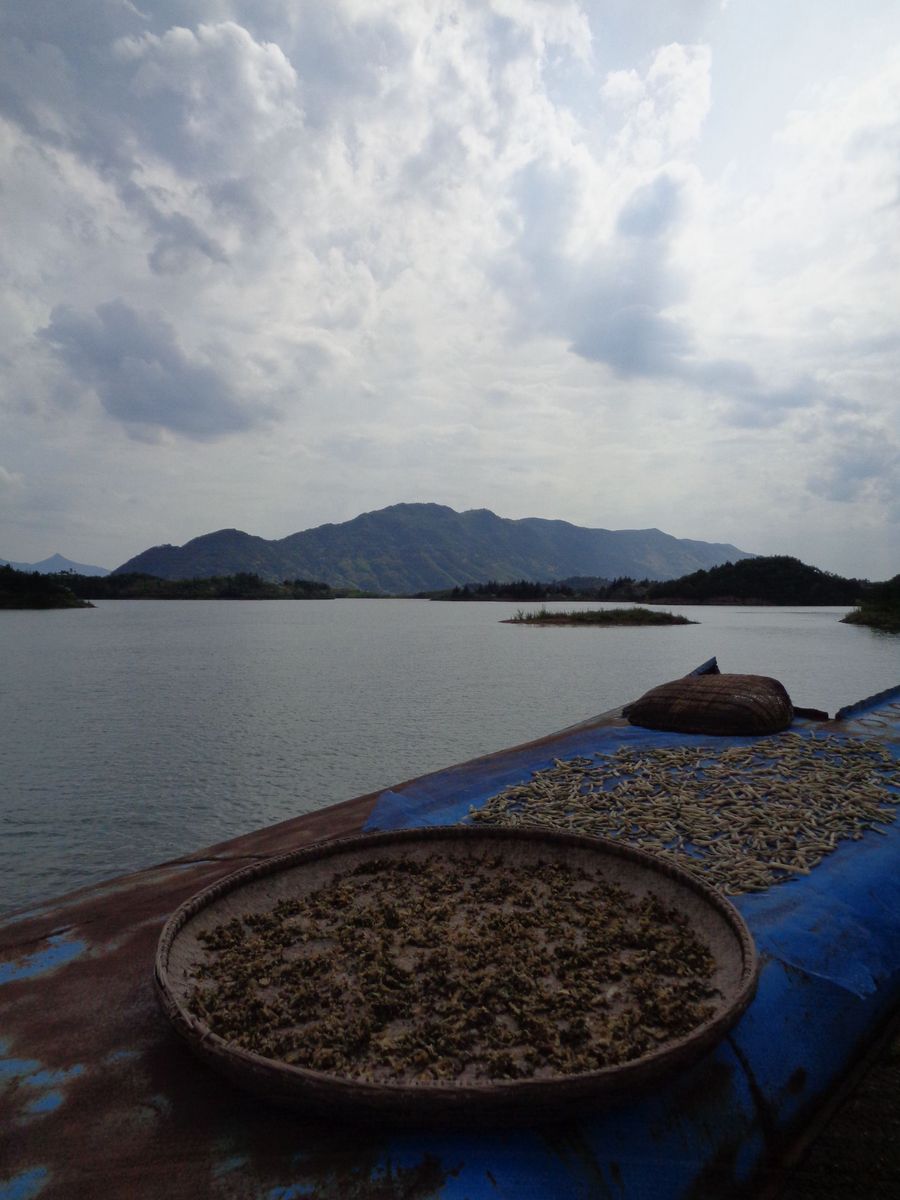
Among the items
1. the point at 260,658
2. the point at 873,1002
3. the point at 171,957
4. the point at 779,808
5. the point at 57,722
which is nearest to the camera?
the point at 171,957

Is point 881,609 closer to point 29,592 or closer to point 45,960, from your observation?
point 45,960

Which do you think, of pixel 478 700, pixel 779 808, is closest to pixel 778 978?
pixel 779 808

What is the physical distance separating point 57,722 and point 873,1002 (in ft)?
42.4

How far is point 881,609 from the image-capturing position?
4119 cm

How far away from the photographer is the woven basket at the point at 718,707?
6043 mm

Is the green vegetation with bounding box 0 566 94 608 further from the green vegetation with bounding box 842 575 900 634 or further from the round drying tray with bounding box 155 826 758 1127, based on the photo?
the round drying tray with bounding box 155 826 758 1127

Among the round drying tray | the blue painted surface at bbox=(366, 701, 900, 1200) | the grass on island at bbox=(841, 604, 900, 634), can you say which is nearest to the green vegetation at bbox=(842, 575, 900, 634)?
the grass on island at bbox=(841, 604, 900, 634)

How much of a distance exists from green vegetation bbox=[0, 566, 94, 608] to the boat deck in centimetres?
6603

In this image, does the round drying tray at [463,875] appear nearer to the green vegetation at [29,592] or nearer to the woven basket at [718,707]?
the woven basket at [718,707]

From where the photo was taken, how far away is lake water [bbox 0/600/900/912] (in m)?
6.87

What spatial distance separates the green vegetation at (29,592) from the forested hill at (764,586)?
193ft

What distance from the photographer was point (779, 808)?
160 inches

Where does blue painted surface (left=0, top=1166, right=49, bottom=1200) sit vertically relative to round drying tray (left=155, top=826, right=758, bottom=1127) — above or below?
below

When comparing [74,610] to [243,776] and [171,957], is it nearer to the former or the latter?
[243,776]
